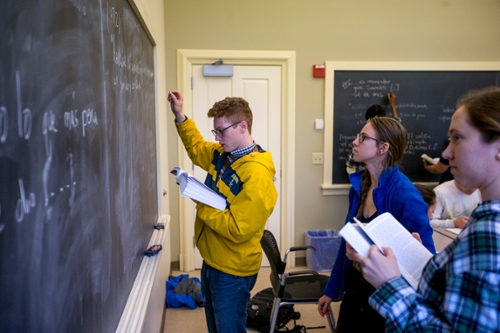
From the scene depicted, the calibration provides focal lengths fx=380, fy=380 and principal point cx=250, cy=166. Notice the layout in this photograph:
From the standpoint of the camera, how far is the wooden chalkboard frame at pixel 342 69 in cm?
375

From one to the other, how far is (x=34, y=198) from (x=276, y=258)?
1809mm

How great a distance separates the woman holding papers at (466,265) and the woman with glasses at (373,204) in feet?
1.90

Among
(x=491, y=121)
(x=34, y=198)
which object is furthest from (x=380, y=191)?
(x=34, y=198)

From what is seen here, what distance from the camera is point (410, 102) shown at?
12.7 ft

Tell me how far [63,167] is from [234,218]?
901mm

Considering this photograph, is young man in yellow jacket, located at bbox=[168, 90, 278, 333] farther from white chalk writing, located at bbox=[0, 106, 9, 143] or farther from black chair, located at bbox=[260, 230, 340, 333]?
white chalk writing, located at bbox=[0, 106, 9, 143]

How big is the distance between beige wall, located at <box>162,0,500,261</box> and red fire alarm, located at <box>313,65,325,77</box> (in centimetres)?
6

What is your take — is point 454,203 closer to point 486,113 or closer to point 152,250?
point 152,250

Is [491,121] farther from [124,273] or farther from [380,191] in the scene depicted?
[124,273]

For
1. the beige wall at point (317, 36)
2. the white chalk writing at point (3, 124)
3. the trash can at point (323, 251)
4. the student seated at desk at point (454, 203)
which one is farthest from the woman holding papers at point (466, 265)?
the beige wall at point (317, 36)

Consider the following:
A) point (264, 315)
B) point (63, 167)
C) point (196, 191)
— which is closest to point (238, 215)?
point (196, 191)

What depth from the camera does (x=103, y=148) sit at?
1070mm

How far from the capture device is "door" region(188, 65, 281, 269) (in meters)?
3.69

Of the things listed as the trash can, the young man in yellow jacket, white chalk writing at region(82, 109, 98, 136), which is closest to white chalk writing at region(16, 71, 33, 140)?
white chalk writing at region(82, 109, 98, 136)
